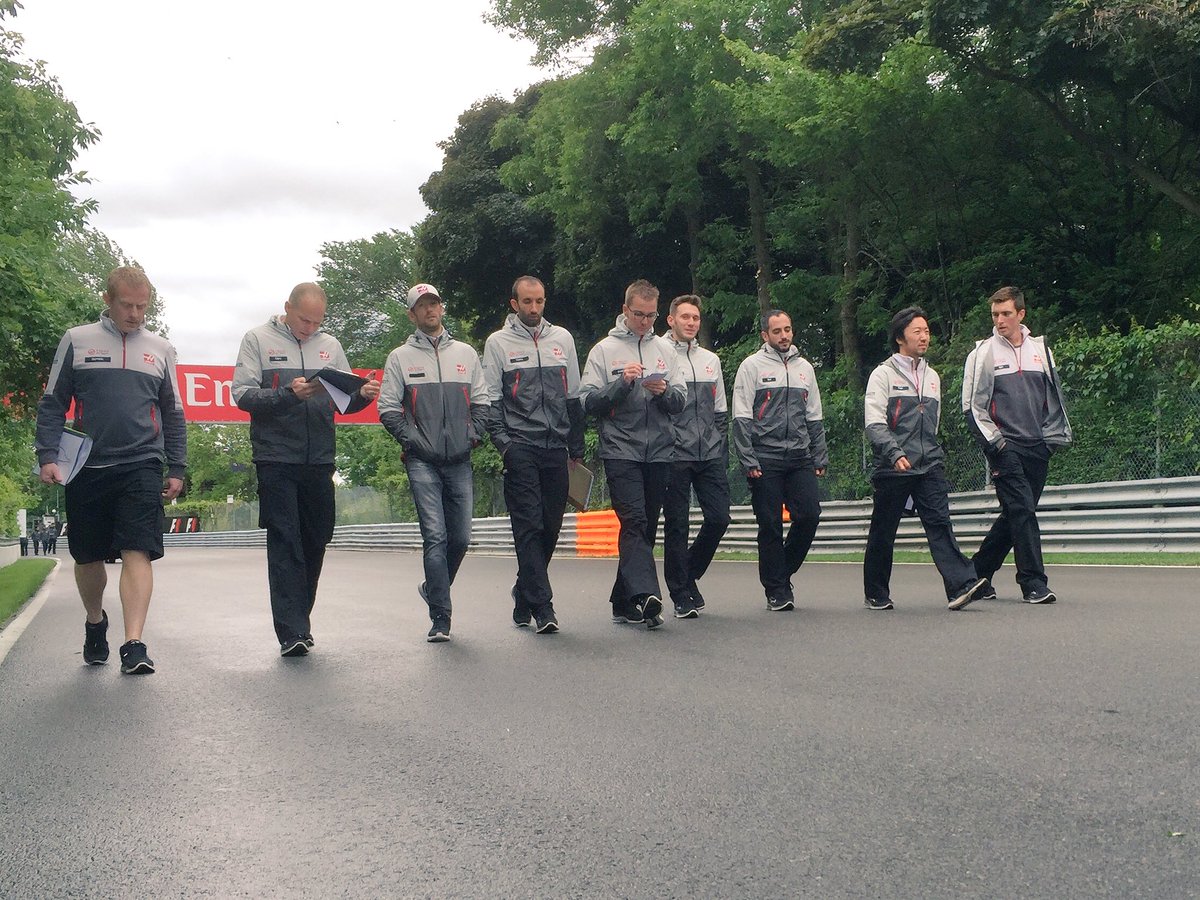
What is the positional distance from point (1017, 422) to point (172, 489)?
4968mm

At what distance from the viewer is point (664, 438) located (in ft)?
26.0

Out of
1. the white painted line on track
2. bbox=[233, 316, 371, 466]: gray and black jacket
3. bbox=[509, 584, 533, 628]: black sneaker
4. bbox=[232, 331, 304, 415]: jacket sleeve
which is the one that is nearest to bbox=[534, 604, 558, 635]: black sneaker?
bbox=[509, 584, 533, 628]: black sneaker

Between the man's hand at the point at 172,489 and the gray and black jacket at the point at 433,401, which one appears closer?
the man's hand at the point at 172,489

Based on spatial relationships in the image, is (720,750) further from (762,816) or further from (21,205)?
(21,205)

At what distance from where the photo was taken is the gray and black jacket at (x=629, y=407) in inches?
307

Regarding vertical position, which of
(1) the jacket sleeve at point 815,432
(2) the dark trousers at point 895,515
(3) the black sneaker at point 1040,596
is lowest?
(3) the black sneaker at point 1040,596

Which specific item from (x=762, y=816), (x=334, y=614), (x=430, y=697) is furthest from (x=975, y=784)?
(x=334, y=614)

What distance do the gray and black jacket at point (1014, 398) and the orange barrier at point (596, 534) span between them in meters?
13.6

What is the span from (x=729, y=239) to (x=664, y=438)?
21882mm

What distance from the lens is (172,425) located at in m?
6.79

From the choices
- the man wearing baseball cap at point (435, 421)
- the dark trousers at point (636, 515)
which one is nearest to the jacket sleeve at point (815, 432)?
the dark trousers at point (636, 515)

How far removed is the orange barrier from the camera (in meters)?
22.4

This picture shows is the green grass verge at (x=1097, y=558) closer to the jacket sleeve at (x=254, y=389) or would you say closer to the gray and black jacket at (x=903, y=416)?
the gray and black jacket at (x=903, y=416)

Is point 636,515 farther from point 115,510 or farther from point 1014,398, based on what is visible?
point 115,510
